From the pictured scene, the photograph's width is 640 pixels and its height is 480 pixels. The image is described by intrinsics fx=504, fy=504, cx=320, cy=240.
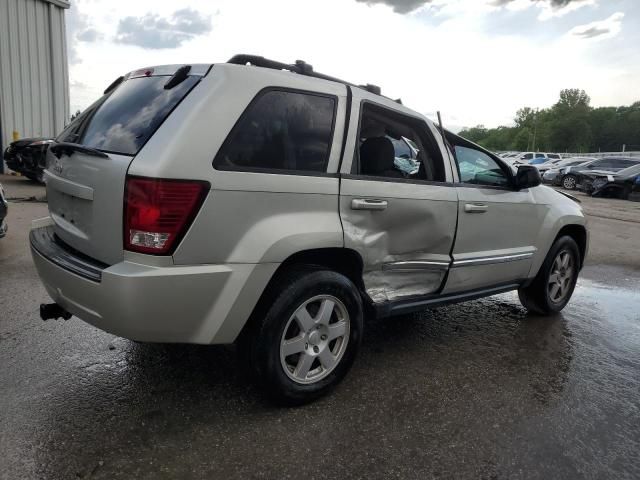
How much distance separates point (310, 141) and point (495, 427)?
1854mm

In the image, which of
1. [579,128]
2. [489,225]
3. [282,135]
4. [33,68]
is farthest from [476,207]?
[579,128]

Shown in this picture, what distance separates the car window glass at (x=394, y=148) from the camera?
3137 mm

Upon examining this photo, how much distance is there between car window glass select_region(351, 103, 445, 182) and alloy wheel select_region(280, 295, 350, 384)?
820mm

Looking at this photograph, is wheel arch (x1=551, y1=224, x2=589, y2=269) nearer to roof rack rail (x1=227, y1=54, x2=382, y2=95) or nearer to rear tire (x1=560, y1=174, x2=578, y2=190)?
roof rack rail (x1=227, y1=54, x2=382, y2=95)

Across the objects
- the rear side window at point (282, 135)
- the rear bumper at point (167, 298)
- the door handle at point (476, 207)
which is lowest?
the rear bumper at point (167, 298)

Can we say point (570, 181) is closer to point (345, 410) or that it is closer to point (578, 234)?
point (578, 234)

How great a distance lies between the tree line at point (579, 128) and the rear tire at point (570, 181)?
80.1 metres

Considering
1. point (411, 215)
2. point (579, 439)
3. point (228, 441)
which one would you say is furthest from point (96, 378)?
point (579, 439)

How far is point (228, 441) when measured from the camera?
2477 millimetres

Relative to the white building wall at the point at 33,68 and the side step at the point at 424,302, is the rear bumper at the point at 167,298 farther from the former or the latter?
the white building wall at the point at 33,68

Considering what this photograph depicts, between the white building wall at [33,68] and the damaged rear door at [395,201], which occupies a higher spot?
the white building wall at [33,68]

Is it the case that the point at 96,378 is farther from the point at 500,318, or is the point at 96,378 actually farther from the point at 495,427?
the point at 500,318

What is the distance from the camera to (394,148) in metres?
3.34

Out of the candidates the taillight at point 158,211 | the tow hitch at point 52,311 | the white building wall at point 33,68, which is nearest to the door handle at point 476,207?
the taillight at point 158,211
